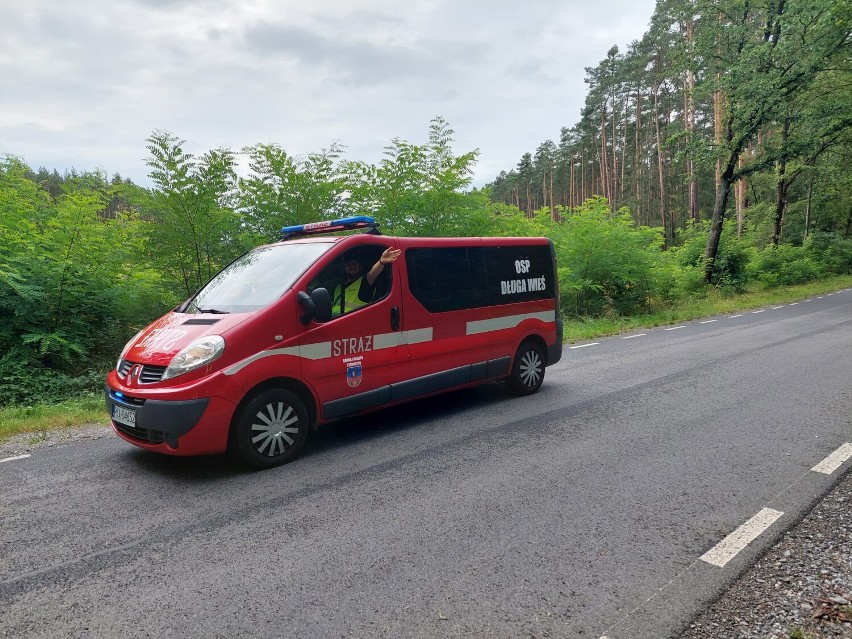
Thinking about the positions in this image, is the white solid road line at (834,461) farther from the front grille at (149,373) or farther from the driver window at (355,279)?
the front grille at (149,373)

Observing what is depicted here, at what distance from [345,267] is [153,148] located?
591 cm

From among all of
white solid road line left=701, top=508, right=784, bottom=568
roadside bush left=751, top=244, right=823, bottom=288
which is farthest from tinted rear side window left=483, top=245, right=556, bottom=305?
roadside bush left=751, top=244, right=823, bottom=288

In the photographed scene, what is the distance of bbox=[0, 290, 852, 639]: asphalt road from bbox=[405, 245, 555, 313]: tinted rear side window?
55.7 inches

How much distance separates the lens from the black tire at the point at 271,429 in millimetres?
4445

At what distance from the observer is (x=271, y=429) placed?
4613 mm

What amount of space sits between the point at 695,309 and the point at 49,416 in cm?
1793

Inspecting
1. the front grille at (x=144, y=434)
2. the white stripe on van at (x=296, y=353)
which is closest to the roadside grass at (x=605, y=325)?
the front grille at (x=144, y=434)

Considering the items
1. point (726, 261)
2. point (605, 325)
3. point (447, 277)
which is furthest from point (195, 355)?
point (726, 261)

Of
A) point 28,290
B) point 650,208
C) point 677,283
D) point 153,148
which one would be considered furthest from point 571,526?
point 650,208

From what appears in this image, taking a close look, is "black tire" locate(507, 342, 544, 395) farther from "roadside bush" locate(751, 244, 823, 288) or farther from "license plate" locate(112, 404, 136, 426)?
"roadside bush" locate(751, 244, 823, 288)

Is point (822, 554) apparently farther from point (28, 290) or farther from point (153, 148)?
point (153, 148)

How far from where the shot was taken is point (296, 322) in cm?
477

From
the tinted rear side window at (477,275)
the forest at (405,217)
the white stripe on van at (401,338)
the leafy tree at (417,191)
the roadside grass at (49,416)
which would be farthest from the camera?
the leafy tree at (417,191)

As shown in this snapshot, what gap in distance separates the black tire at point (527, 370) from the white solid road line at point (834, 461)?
338 centimetres
